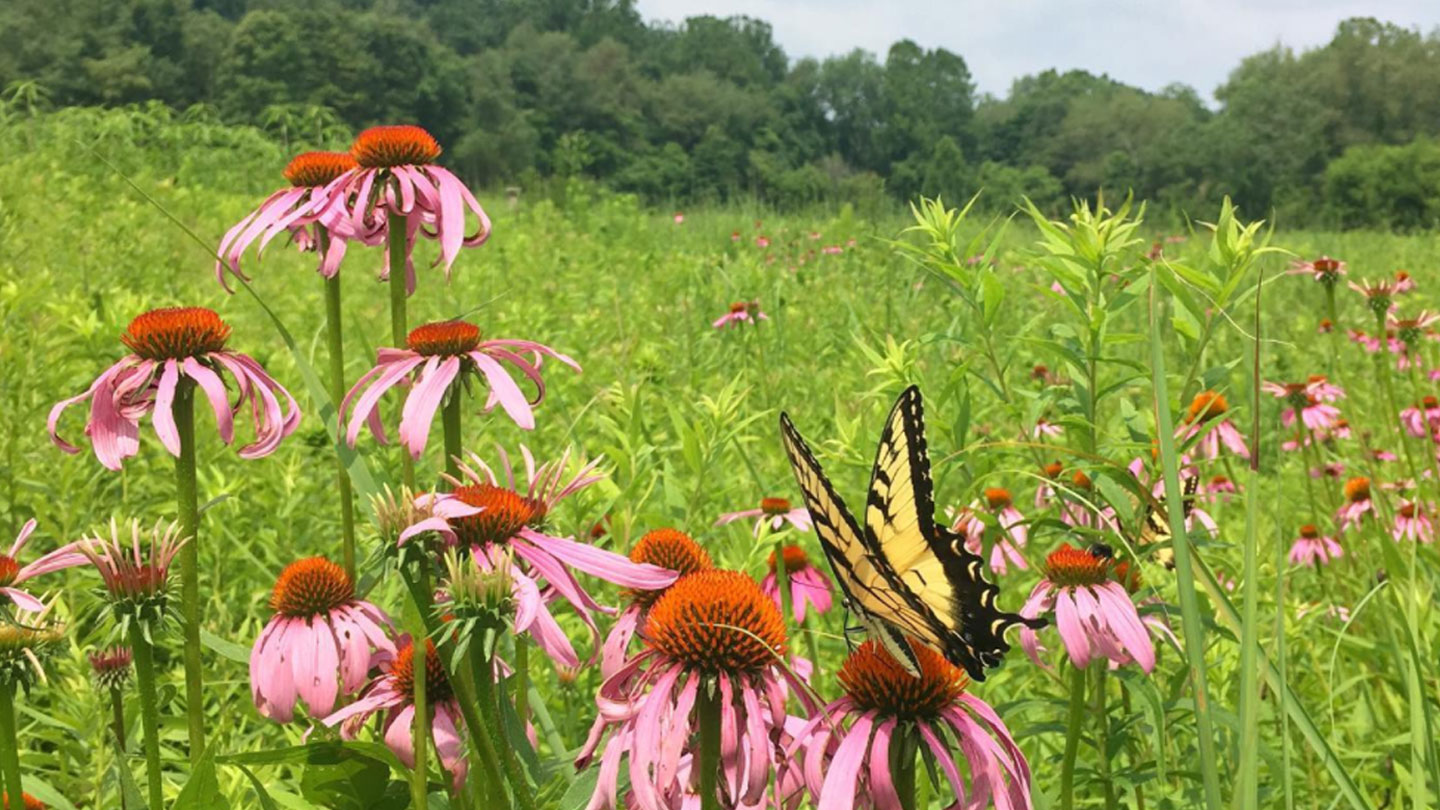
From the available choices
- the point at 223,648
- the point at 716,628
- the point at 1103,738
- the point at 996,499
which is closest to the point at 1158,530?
the point at 1103,738

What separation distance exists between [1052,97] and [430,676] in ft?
300

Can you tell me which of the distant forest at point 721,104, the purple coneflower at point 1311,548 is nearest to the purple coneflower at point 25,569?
the purple coneflower at point 1311,548

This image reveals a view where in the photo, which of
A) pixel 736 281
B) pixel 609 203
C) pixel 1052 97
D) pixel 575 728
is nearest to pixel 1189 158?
pixel 1052 97

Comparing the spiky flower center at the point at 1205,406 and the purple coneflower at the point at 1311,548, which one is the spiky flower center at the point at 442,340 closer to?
the spiky flower center at the point at 1205,406

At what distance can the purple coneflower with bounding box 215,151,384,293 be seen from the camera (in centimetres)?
106

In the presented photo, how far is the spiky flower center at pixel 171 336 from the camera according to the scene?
2.93 feet

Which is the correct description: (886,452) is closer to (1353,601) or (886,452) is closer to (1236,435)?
(1353,601)

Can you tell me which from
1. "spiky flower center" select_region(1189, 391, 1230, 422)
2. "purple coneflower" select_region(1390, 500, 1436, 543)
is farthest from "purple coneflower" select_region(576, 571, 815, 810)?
"purple coneflower" select_region(1390, 500, 1436, 543)

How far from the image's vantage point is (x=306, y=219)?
1.08 meters

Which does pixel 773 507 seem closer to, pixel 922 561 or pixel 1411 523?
pixel 922 561

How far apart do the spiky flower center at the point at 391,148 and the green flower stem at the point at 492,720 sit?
0.59m

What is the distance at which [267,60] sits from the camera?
3916 cm

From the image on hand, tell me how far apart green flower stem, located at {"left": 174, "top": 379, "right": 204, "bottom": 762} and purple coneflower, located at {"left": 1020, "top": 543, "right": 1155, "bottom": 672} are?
77cm

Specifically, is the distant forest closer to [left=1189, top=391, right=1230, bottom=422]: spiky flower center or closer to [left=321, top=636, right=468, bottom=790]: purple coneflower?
[left=1189, top=391, right=1230, bottom=422]: spiky flower center
